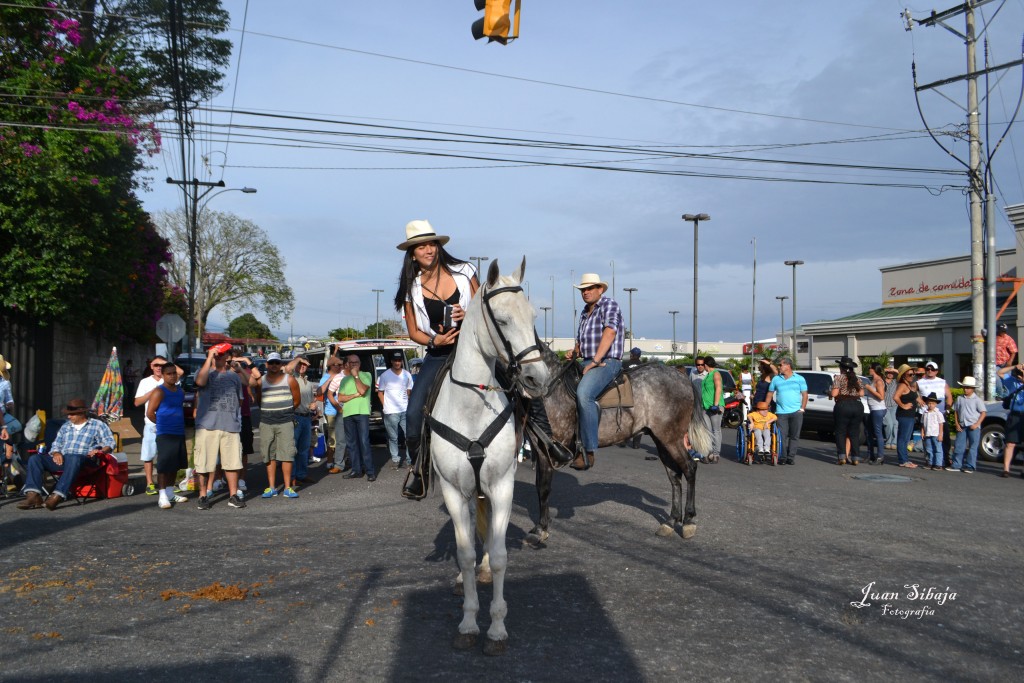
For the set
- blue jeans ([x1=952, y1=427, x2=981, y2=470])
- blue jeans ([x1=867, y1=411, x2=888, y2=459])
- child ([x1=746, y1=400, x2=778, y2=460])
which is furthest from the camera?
blue jeans ([x1=867, y1=411, x2=888, y2=459])

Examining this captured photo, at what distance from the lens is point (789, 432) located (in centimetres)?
1645

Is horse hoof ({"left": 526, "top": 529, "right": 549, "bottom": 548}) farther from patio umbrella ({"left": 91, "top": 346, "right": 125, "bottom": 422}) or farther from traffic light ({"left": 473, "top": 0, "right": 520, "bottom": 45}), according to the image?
patio umbrella ({"left": 91, "top": 346, "right": 125, "bottom": 422})

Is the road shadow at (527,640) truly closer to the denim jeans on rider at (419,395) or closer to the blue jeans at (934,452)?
the denim jeans on rider at (419,395)

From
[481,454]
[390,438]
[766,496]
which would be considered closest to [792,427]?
[766,496]

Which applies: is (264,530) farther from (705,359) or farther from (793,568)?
(705,359)

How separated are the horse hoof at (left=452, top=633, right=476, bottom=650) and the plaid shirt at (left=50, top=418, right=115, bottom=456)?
8.15 m

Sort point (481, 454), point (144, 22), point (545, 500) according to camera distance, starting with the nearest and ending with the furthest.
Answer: point (481, 454), point (545, 500), point (144, 22)

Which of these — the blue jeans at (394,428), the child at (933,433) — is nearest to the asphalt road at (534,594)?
the blue jeans at (394,428)

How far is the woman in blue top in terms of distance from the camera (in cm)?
1070

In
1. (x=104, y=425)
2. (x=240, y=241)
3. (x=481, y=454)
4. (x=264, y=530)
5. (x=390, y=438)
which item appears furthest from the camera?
(x=240, y=241)

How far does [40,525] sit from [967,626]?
375 inches

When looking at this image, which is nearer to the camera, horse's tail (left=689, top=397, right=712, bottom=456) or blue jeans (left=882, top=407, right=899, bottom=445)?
horse's tail (left=689, top=397, right=712, bottom=456)

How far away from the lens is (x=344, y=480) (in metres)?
13.8

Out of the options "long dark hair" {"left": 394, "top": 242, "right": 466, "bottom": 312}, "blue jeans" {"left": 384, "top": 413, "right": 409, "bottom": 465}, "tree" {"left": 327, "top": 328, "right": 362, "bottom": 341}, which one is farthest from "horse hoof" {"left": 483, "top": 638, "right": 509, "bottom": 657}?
"tree" {"left": 327, "top": 328, "right": 362, "bottom": 341}
